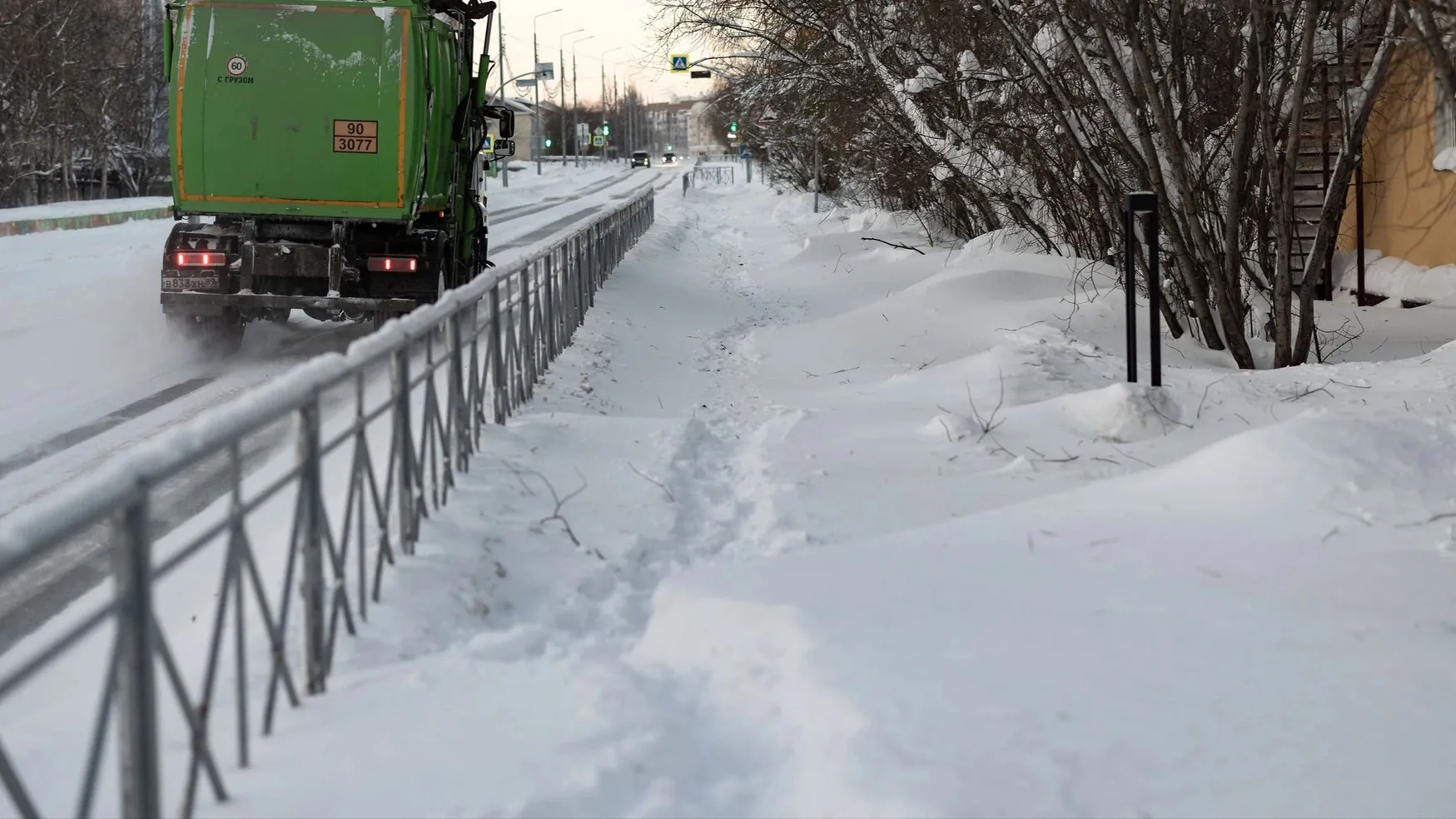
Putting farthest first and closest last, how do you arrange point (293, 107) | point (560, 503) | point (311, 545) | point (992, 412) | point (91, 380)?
point (293, 107) < point (91, 380) < point (992, 412) < point (560, 503) < point (311, 545)

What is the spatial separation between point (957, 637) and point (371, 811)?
6.36 ft

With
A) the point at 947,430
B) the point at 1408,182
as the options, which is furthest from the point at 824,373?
the point at 1408,182

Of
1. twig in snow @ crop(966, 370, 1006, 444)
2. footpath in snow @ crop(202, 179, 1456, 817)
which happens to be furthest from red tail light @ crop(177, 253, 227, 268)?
Result: twig in snow @ crop(966, 370, 1006, 444)

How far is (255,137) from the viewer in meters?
11.4

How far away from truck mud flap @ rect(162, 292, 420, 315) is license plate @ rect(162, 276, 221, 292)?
4 centimetres

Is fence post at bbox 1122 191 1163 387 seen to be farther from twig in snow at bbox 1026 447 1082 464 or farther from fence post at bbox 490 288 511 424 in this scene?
fence post at bbox 490 288 511 424

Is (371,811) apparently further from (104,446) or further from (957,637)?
(104,446)

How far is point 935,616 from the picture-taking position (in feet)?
15.4

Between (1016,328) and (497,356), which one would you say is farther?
(1016,328)

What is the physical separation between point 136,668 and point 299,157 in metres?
9.49

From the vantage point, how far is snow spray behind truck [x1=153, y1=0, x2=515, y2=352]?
11.3 metres

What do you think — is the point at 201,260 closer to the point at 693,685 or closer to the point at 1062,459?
the point at 1062,459

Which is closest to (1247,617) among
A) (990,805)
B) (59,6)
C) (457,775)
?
(990,805)

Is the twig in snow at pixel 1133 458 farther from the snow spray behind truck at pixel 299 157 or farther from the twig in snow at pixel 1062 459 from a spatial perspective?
the snow spray behind truck at pixel 299 157
